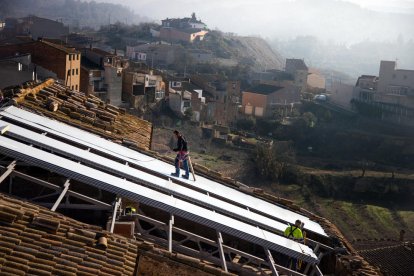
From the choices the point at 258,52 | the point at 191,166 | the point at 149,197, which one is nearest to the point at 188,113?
the point at 191,166

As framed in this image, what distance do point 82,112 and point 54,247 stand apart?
534 cm

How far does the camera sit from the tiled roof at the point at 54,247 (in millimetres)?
3984

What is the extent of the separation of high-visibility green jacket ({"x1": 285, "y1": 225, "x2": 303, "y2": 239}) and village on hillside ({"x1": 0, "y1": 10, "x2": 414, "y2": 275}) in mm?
85

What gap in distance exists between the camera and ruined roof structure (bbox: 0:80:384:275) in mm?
4336

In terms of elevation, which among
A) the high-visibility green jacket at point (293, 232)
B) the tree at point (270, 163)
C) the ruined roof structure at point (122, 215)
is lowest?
the tree at point (270, 163)

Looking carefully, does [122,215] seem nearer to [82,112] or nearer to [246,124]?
[82,112]

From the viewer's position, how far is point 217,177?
830cm

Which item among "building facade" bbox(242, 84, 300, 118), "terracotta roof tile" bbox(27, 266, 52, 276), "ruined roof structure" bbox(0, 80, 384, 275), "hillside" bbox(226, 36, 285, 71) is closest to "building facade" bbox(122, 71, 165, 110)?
"building facade" bbox(242, 84, 300, 118)

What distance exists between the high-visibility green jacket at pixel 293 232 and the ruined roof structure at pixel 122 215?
14 centimetres

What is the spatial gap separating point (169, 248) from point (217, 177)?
3521 mm

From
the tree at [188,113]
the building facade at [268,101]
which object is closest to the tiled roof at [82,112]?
the tree at [188,113]

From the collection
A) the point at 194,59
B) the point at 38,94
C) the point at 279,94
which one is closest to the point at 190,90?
the point at 279,94

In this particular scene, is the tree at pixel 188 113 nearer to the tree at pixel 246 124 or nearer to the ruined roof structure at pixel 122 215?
the tree at pixel 246 124

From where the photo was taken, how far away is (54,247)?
4.24 metres
